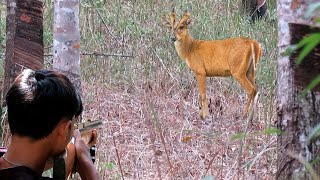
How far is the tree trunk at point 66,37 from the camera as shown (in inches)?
231

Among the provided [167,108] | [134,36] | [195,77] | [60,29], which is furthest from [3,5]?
[60,29]

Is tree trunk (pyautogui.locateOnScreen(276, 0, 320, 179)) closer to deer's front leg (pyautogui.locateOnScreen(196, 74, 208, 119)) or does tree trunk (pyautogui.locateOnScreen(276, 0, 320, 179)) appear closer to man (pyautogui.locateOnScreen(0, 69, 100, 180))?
man (pyautogui.locateOnScreen(0, 69, 100, 180))

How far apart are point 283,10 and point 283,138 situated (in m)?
0.54

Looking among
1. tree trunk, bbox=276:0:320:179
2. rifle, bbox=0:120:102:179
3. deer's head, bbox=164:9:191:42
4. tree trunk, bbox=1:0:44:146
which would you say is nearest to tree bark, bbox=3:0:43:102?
tree trunk, bbox=1:0:44:146

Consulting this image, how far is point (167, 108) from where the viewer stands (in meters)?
8.48

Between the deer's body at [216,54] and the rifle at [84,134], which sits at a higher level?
the rifle at [84,134]

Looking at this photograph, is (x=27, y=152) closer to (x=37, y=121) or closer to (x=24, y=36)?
(x=37, y=121)

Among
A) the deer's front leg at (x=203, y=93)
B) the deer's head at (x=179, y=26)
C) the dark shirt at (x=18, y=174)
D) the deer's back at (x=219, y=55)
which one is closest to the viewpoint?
the dark shirt at (x=18, y=174)

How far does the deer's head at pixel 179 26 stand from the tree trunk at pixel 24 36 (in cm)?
375

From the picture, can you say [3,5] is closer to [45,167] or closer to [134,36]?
[134,36]

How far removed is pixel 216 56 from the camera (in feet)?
31.6

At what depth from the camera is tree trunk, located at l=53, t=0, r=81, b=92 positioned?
588cm

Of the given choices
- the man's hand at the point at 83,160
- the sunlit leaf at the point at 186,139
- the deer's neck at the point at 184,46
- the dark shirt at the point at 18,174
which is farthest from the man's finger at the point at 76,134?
the deer's neck at the point at 184,46

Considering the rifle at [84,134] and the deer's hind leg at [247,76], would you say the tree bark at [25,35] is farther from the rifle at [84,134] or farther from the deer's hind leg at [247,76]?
the deer's hind leg at [247,76]
